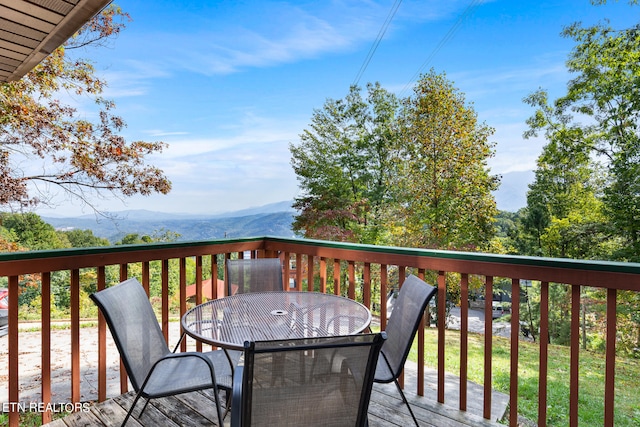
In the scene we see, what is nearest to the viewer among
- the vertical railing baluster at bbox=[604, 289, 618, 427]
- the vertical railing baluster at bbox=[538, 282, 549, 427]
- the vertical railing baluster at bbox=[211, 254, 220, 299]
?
the vertical railing baluster at bbox=[604, 289, 618, 427]

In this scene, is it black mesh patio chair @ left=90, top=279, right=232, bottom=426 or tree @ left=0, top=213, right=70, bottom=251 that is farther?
tree @ left=0, top=213, right=70, bottom=251

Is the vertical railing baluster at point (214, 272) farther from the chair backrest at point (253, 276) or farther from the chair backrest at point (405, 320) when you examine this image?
the chair backrest at point (405, 320)

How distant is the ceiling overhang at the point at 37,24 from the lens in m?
2.37

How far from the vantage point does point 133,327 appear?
185 centimetres

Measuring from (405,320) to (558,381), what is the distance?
19.0ft

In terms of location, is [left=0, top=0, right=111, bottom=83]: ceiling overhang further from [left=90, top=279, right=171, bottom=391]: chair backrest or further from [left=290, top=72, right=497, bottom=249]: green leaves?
[left=290, top=72, right=497, bottom=249]: green leaves

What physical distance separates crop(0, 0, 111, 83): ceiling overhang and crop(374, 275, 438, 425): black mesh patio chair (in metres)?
2.64

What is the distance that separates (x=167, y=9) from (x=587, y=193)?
16924 millimetres

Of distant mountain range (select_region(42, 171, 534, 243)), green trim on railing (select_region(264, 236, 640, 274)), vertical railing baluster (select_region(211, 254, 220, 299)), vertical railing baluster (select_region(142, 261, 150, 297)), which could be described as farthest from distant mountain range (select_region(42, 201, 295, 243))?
green trim on railing (select_region(264, 236, 640, 274))

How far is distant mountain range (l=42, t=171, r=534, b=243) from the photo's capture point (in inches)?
366

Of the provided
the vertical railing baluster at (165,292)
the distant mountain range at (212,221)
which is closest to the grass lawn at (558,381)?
the vertical railing baluster at (165,292)

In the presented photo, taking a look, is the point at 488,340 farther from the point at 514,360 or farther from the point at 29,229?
the point at 29,229

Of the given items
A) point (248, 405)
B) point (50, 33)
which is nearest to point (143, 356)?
point (248, 405)

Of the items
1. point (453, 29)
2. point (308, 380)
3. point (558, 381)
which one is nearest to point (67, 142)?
point (308, 380)
